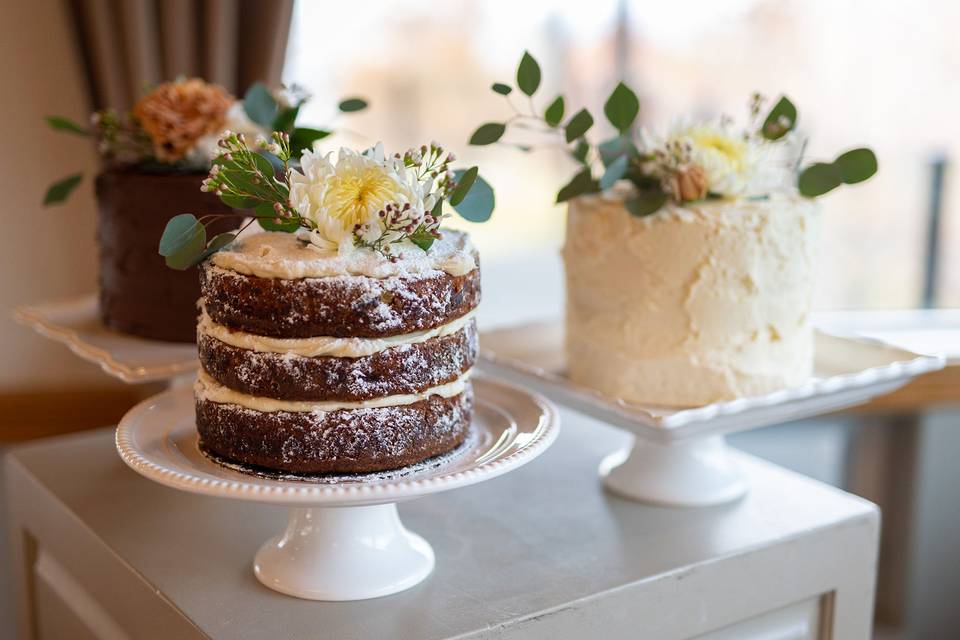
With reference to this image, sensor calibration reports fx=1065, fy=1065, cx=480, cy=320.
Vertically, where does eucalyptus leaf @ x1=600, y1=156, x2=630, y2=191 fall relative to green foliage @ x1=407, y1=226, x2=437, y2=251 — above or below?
above

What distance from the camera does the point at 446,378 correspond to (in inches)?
39.9

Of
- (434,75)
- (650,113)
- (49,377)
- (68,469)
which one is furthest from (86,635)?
(650,113)

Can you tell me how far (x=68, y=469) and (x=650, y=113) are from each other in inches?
55.5

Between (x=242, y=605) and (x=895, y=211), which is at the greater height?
(x=895, y=211)

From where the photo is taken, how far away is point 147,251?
136 cm

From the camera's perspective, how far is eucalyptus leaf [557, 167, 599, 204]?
131cm

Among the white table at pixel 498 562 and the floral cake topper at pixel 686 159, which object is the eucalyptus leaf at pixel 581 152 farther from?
the white table at pixel 498 562

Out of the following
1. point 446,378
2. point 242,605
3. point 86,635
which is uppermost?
point 446,378

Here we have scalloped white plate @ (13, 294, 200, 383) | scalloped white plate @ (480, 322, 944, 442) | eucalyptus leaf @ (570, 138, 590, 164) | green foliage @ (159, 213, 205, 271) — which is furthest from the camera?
eucalyptus leaf @ (570, 138, 590, 164)

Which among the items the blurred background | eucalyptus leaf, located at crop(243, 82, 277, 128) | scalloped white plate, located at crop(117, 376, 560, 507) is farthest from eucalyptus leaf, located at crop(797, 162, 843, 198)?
the blurred background

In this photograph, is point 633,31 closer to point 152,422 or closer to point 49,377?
point 49,377

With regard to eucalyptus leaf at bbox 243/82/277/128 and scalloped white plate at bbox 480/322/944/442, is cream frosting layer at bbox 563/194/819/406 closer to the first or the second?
scalloped white plate at bbox 480/322/944/442

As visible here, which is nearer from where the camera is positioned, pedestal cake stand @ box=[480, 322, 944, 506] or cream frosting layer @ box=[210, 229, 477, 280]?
cream frosting layer @ box=[210, 229, 477, 280]

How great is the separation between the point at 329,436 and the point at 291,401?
0.05 meters
